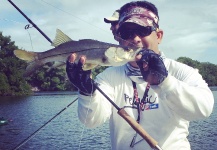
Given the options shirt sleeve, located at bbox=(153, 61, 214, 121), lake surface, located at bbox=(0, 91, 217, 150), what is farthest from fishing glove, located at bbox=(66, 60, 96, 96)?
lake surface, located at bbox=(0, 91, 217, 150)

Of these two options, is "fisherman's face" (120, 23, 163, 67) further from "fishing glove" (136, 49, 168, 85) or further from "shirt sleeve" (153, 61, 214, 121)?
"shirt sleeve" (153, 61, 214, 121)

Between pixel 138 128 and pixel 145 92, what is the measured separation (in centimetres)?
50

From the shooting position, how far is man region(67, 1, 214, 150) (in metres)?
3.38

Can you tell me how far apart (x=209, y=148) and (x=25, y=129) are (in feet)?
59.6

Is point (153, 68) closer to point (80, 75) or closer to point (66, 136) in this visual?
point (80, 75)

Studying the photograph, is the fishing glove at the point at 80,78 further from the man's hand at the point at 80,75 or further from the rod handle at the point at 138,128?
the rod handle at the point at 138,128

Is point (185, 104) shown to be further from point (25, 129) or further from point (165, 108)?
point (25, 129)

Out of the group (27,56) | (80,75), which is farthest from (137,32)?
(27,56)

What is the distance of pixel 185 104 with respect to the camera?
339cm

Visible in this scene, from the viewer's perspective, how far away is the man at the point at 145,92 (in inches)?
133

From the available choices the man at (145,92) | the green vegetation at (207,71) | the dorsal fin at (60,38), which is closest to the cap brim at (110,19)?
the man at (145,92)

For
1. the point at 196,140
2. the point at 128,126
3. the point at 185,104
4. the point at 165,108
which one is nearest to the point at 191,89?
the point at 185,104

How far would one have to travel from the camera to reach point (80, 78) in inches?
145

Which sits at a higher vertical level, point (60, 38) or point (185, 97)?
point (60, 38)
